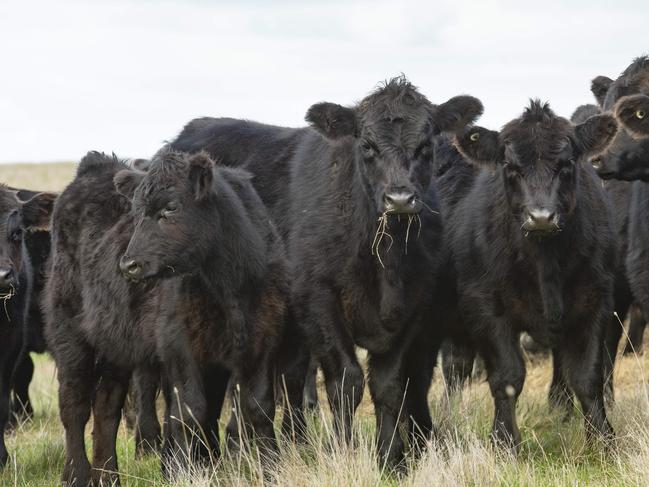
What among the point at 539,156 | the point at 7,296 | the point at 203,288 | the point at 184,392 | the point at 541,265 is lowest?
the point at 184,392

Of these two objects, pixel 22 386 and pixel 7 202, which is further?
pixel 22 386

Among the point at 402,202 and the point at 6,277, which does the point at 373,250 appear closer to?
the point at 402,202

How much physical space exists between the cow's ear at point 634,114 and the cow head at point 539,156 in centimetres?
47

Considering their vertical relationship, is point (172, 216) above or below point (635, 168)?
below

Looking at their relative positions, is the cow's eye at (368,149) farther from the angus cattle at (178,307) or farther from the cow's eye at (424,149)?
the angus cattle at (178,307)

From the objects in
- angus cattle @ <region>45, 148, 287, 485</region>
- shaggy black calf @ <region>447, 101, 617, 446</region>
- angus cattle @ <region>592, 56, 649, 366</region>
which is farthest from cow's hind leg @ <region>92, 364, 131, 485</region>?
angus cattle @ <region>592, 56, 649, 366</region>

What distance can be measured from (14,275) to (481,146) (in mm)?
3683

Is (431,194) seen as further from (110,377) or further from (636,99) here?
(110,377)

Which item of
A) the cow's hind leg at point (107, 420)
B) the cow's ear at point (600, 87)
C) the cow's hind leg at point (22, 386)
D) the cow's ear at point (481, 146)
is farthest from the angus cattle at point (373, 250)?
the cow's hind leg at point (22, 386)

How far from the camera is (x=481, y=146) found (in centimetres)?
778

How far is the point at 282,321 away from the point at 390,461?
1155mm

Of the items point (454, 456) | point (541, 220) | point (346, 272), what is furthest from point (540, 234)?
point (454, 456)

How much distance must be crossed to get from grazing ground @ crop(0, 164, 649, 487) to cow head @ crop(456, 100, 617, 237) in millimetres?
1183

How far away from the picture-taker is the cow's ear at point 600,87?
1051 centimetres
